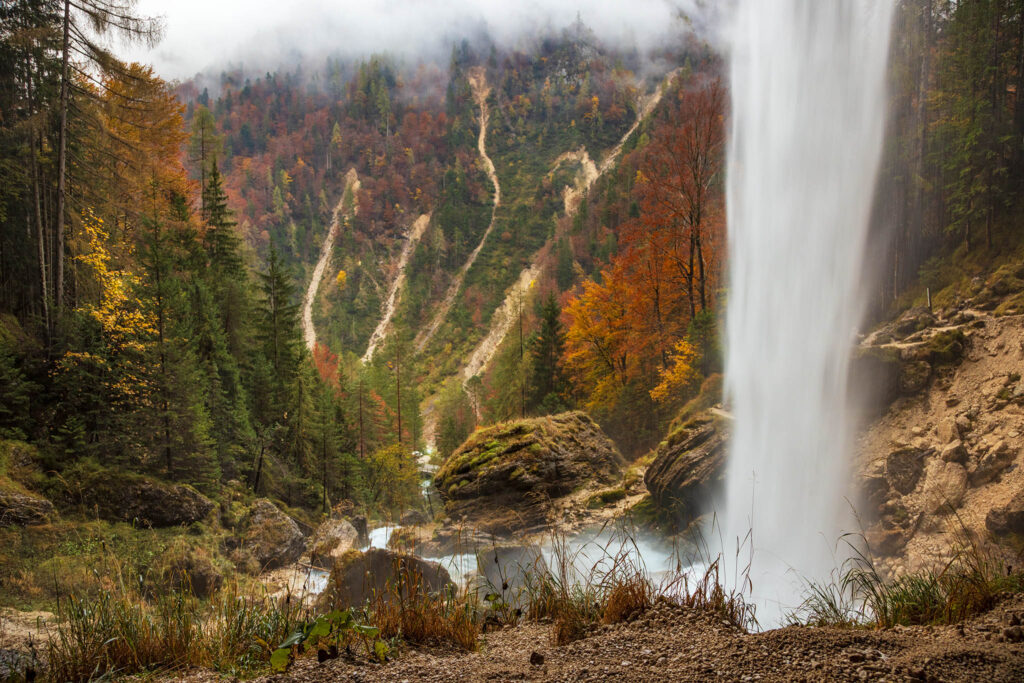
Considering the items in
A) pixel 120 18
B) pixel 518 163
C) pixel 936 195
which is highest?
pixel 518 163

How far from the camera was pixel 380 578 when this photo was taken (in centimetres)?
855

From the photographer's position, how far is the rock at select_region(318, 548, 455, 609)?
2955 mm

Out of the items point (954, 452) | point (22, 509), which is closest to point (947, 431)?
point (954, 452)

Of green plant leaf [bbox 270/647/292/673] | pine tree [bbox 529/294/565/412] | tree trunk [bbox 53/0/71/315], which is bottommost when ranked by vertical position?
green plant leaf [bbox 270/647/292/673]

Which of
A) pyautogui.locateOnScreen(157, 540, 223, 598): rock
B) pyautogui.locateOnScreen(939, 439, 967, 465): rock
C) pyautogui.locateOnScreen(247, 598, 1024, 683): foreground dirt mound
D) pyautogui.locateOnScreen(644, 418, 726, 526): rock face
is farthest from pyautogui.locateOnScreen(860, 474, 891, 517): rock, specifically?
pyautogui.locateOnScreen(157, 540, 223, 598): rock

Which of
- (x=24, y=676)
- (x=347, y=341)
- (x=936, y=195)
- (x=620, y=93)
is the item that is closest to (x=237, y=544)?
(x=24, y=676)

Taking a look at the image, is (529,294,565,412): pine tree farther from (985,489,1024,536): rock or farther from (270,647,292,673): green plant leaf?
(270,647,292,673): green plant leaf

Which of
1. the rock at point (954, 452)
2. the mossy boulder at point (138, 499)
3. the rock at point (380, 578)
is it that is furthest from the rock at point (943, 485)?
the mossy boulder at point (138, 499)

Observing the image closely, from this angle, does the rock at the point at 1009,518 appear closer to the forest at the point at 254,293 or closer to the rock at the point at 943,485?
the rock at the point at 943,485

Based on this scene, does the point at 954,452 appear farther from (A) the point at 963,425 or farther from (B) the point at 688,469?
(B) the point at 688,469

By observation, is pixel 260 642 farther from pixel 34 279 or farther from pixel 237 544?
pixel 34 279

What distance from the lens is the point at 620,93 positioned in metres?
127

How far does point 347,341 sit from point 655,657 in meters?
86.8

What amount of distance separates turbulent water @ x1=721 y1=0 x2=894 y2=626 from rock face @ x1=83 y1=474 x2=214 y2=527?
44.0 feet
